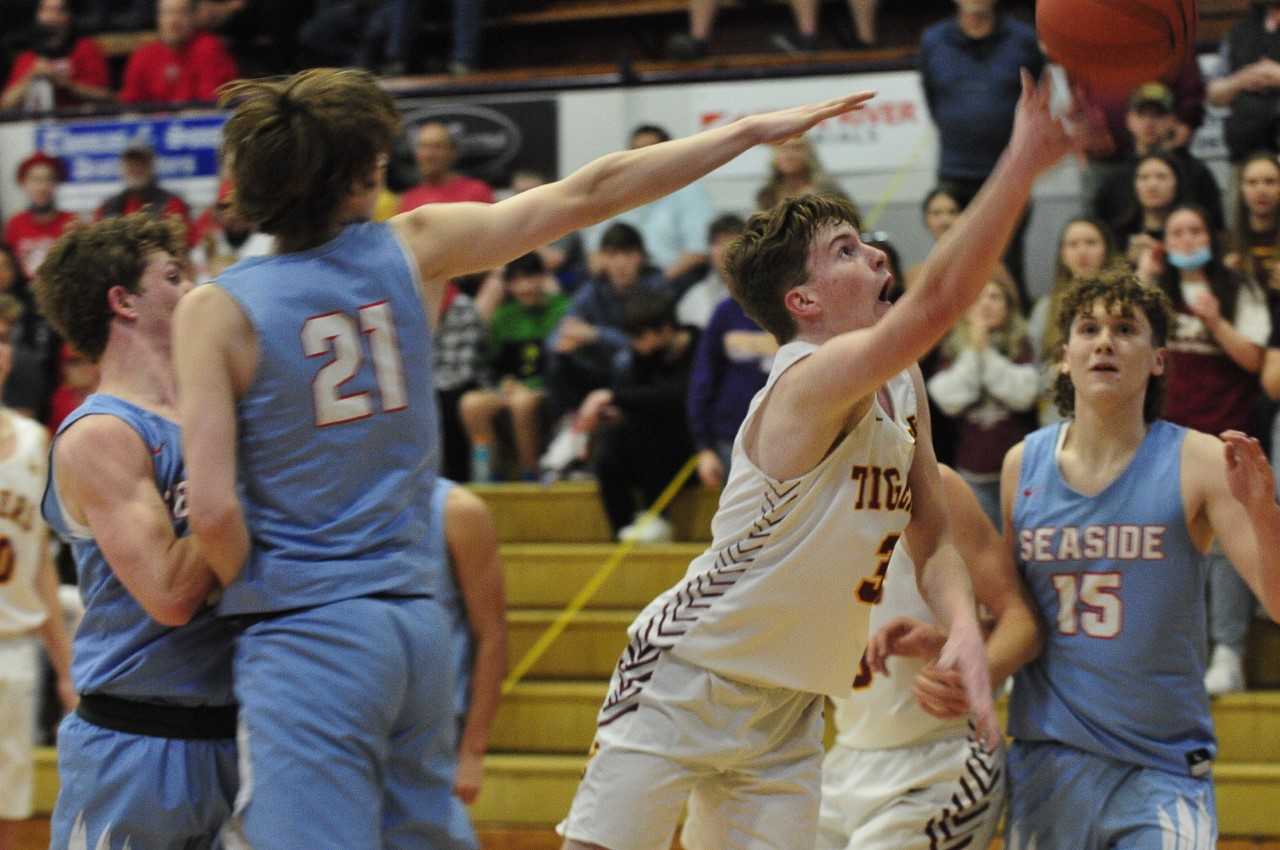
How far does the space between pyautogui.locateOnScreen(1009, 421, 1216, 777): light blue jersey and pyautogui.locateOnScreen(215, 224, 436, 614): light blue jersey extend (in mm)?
1588

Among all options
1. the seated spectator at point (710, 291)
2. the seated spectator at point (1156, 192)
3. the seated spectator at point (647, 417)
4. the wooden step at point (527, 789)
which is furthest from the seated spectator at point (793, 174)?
the wooden step at point (527, 789)

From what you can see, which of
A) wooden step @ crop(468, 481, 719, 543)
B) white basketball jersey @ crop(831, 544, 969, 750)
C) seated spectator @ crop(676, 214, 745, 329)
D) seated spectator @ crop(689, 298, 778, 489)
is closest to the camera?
white basketball jersey @ crop(831, 544, 969, 750)

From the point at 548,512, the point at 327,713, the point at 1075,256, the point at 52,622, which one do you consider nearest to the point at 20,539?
the point at 52,622

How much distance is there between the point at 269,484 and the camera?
2758 millimetres

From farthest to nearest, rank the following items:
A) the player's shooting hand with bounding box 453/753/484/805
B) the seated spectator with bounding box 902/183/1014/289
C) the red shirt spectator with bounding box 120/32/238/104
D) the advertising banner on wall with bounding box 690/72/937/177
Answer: the red shirt spectator with bounding box 120/32/238/104, the advertising banner on wall with bounding box 690/72/937/177, the seated spectator with bounding box 902/183/1014/289, the player's shooting hand with bounding box 453/753/484/805

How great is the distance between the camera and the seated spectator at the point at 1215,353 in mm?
6160

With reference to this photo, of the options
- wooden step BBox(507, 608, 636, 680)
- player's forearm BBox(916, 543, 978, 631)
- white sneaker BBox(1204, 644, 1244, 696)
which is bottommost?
wooden step BBox(507, 608, 636, 680)

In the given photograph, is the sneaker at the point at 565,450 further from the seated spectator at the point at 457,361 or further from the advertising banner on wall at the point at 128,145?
the advertising banner on wall at the point at 128,145

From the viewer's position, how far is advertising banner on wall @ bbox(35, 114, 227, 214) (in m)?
10.4

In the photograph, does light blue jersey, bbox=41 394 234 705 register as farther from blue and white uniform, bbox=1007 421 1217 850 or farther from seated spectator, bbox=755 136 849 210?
seated spectator, bbox=755 136 849 210

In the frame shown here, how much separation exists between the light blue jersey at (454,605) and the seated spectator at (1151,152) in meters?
3.82

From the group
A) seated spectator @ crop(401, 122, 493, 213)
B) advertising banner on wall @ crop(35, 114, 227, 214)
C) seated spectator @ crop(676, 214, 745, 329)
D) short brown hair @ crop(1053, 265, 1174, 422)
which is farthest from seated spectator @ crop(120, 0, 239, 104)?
short brown hair @ crop(1053, 265, 1174, 422)

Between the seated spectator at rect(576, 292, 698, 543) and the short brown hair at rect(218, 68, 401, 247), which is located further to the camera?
the seated spectator at rect(576, 292, 698, 543)

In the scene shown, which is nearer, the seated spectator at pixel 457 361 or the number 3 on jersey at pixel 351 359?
the number 3 on jersey at pixel 351 359
